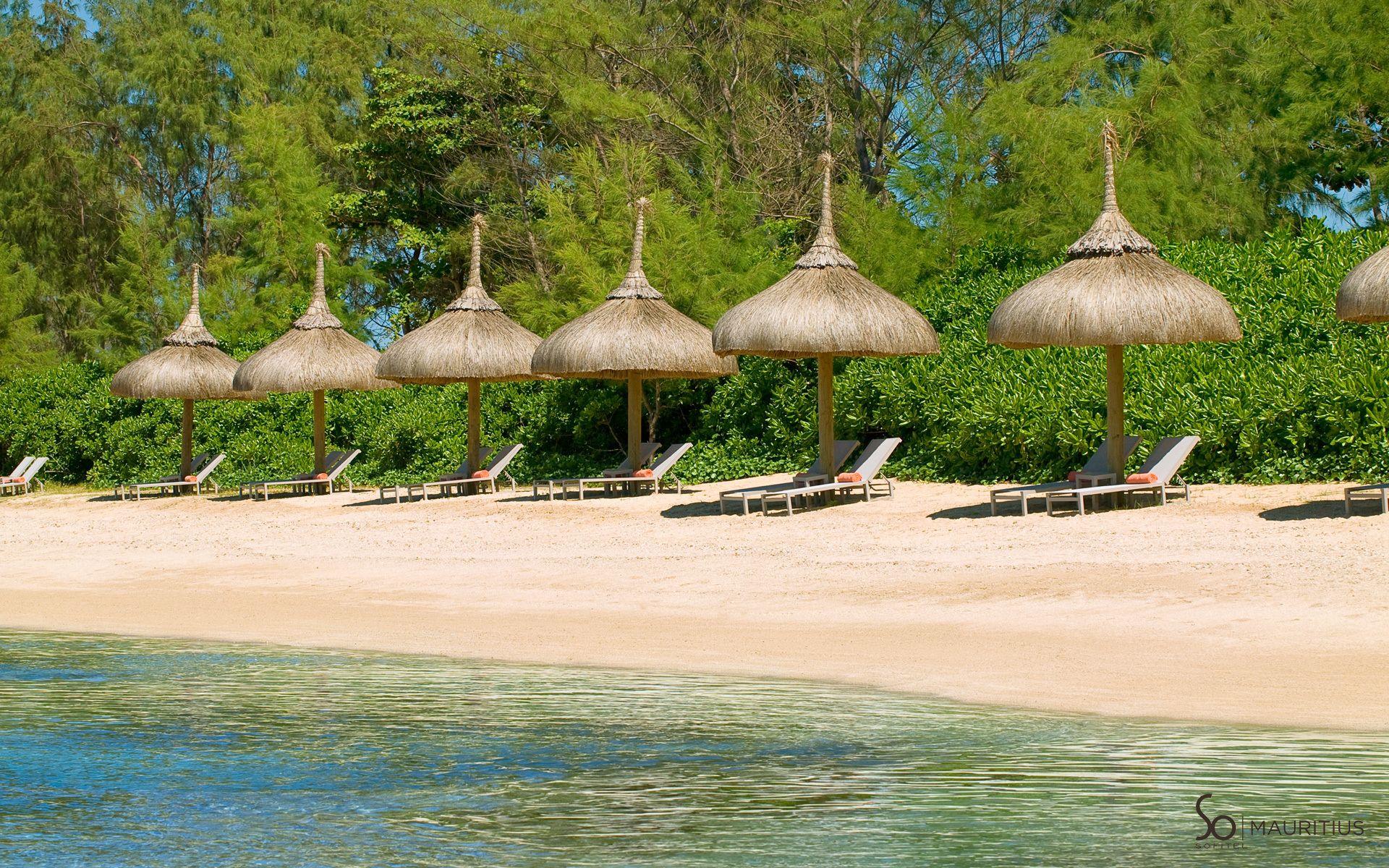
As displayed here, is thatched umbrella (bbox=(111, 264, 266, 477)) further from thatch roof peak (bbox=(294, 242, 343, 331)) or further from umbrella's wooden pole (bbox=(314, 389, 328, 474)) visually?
thatch roof peak (bbox=(294, 242, 343, 331))

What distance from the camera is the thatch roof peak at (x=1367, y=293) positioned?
12.0 meters

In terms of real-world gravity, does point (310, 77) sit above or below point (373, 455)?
above

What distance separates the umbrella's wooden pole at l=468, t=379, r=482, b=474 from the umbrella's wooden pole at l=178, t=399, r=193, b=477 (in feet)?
17.5

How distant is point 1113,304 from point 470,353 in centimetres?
841

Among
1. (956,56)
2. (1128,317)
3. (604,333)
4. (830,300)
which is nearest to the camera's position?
(1128,317)

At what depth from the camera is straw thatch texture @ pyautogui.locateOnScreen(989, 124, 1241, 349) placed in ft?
43.4

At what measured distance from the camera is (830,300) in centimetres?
1535

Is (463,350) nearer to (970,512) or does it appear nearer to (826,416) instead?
(826,416)

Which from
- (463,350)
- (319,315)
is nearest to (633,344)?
(463,350)

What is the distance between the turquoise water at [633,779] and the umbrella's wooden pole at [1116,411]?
6802 mm

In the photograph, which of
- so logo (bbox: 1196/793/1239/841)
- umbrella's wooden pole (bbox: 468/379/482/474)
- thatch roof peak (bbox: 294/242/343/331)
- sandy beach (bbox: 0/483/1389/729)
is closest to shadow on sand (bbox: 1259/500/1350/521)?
sandy beach (bbox: 0/483/1389/729)

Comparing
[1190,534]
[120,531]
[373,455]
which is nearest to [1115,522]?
[1190,534]

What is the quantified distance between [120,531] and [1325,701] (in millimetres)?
14040

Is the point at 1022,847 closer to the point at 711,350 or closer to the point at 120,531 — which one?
the point at 711,350
